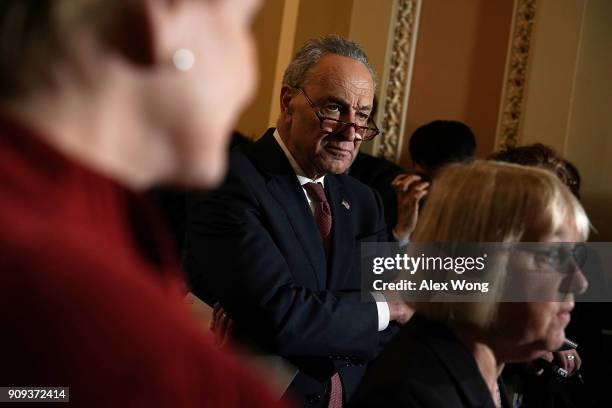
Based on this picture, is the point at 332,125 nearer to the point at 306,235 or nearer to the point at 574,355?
the point at 306,235

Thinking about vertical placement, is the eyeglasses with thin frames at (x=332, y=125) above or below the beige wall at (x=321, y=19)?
below

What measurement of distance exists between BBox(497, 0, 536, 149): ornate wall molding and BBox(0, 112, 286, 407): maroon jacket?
4.59 metres

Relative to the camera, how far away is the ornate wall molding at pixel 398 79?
5051 millimetres

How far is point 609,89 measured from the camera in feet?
16.8

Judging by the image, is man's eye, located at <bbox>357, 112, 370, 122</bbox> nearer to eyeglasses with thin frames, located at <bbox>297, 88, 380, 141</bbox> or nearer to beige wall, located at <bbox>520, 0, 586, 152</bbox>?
eyeglasses with thin frames, located at <bbox>297, 88, 380, 141</bbox>

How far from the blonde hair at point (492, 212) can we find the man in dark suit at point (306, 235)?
0.68 m

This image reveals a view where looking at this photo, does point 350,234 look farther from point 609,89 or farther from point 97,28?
point 609,89

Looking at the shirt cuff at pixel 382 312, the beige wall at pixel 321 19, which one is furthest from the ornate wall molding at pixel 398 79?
the shirt cuff at pixel 382 312

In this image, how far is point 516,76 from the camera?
5078 mm

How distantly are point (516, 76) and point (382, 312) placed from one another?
2878mm

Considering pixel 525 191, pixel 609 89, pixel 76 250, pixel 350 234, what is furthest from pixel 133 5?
pixel 609 89

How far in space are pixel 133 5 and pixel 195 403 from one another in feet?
0.90

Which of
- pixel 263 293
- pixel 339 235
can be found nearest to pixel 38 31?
pixel 263 293

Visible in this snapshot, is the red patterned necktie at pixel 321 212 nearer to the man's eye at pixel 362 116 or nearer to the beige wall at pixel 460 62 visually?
the man's eye at pixel 362 116
